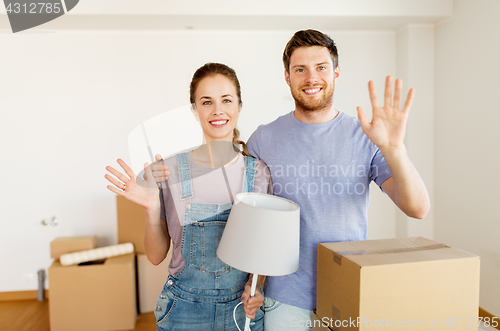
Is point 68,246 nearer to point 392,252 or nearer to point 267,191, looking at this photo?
point 267,191

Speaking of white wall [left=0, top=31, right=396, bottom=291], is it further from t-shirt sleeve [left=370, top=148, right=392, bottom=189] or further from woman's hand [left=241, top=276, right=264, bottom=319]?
woman's hand [left=241, top=276, right=264, bottom=319]

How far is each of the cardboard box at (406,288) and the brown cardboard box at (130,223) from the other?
211 centimetres

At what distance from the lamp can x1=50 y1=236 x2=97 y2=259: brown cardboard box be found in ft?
6.56

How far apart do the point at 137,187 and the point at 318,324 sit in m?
0.72

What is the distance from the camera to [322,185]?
1136 millimetres

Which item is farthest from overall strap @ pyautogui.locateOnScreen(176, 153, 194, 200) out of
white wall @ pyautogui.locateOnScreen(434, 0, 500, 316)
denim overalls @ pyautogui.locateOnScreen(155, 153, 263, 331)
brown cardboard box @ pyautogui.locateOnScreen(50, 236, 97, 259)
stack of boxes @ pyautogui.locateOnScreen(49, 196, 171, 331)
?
white wall @ pyautogui.locateOnScreen(434, 0, 500, 316)

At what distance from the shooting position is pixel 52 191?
8.91 feet

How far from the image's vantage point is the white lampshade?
85cm

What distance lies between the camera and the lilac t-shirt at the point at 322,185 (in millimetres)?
1118

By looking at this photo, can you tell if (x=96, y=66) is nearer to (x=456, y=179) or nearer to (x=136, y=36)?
(x=136, y=36)

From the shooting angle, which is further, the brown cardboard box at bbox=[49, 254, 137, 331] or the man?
the brown cardboard box at bbox=[49, 254, 137, 331]

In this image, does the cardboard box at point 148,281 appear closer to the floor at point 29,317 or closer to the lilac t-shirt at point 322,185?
the floor at point 29,317

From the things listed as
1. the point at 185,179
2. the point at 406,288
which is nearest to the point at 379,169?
the point at 406,288

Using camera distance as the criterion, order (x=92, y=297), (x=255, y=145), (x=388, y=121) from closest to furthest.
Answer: (x=388, y=121)
(x=255, y=145)
(x=92, y=297)
